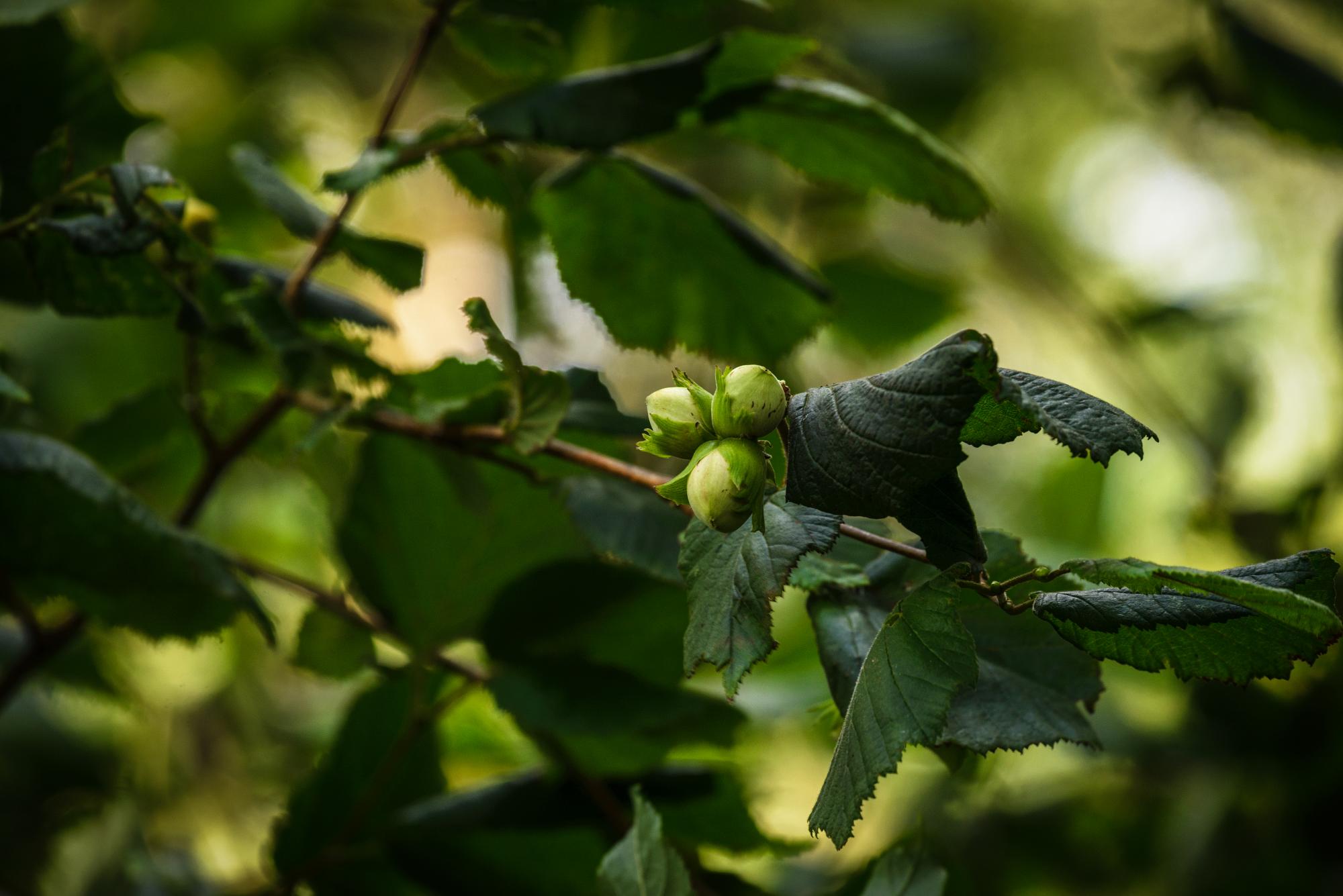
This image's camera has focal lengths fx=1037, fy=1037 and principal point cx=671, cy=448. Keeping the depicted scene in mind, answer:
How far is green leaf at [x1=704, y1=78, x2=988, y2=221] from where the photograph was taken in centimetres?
46

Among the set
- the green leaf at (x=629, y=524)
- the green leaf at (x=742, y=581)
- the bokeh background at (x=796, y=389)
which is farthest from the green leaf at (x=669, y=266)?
the green leaf at (x=742, y=581)

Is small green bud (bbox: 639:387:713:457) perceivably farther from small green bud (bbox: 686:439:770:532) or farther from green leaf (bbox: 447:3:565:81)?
green leaf (bbox: 447:3:565:81)

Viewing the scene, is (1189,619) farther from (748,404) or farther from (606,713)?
(606,713)

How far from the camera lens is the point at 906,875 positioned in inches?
14.8

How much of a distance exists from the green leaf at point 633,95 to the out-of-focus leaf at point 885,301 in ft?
1.35

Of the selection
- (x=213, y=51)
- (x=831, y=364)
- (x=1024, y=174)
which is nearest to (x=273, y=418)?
(x=213, y=51)

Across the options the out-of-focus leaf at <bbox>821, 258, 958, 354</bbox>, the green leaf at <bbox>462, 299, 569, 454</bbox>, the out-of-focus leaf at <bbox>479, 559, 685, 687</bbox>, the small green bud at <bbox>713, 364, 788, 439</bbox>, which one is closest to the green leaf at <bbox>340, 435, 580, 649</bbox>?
the out-of-focus leaf at <bbox>479, 559, 685, 687</bbox>

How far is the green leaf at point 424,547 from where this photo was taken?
21.2 inches

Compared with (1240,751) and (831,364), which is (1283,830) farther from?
(831,364)

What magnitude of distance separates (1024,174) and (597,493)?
2099 mm

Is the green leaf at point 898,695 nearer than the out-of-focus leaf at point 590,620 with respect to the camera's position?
Yes

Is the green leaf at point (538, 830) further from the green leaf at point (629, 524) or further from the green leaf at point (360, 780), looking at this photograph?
the green leaf at point (629, 524)

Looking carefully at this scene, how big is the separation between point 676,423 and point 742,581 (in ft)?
0.16

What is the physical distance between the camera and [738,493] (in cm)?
28
